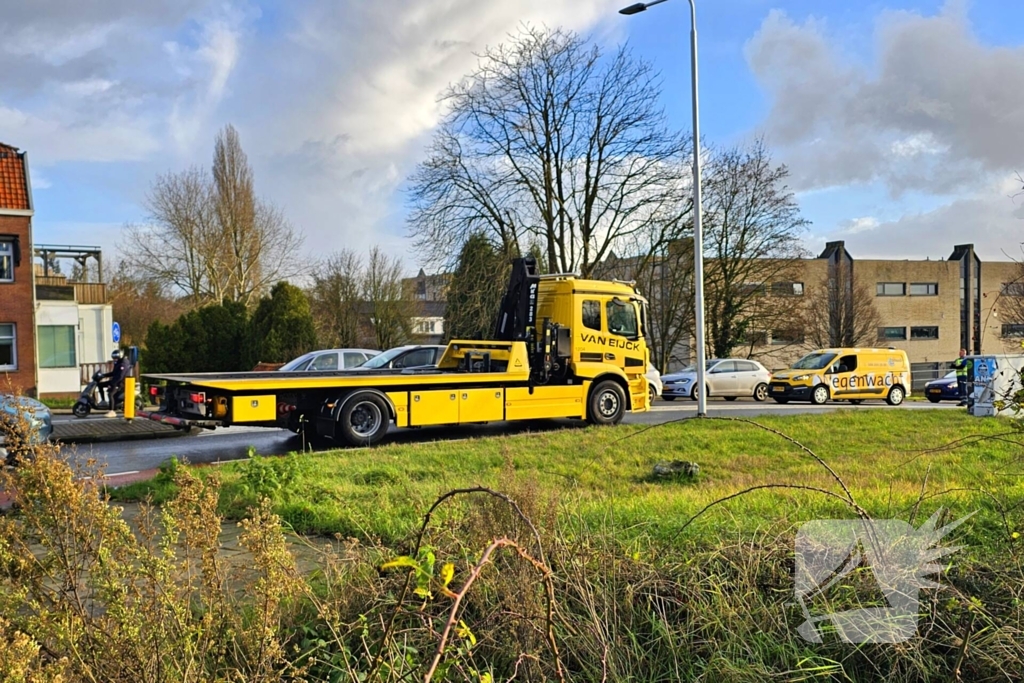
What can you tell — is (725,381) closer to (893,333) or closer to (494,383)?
(494,383)

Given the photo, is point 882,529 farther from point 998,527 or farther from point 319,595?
point 319,595

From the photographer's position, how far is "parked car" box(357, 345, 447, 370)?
1806cm

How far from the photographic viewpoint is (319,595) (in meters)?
4.30

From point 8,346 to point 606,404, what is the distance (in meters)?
25.4

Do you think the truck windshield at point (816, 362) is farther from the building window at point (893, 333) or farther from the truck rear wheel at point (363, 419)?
the building window at point (893, 333)

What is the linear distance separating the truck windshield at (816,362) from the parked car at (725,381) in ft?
7.26

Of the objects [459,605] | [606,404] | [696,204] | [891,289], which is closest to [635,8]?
[696,204]

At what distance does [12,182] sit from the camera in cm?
3188

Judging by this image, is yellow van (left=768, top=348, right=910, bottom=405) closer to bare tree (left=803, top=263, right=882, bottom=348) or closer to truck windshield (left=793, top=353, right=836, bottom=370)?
truck windshield (left=793, top=353, right=836, bottom=370)

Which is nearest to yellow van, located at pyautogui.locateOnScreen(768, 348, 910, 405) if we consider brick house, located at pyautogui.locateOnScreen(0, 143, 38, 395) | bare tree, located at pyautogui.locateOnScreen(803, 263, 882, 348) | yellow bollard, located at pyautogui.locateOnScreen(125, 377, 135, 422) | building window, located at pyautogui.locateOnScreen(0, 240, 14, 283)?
yellow bollard, located at pyautogui.locateOnScreen(125, 377, 135, 422)

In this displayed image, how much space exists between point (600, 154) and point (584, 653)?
2945 centimetres

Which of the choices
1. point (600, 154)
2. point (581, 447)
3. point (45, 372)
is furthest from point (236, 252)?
point (581, 447)

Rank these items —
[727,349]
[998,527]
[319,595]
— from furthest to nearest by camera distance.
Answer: [727,349]
[998,527]
[319,595]

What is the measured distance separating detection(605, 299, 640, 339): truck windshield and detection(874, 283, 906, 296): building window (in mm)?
51842
